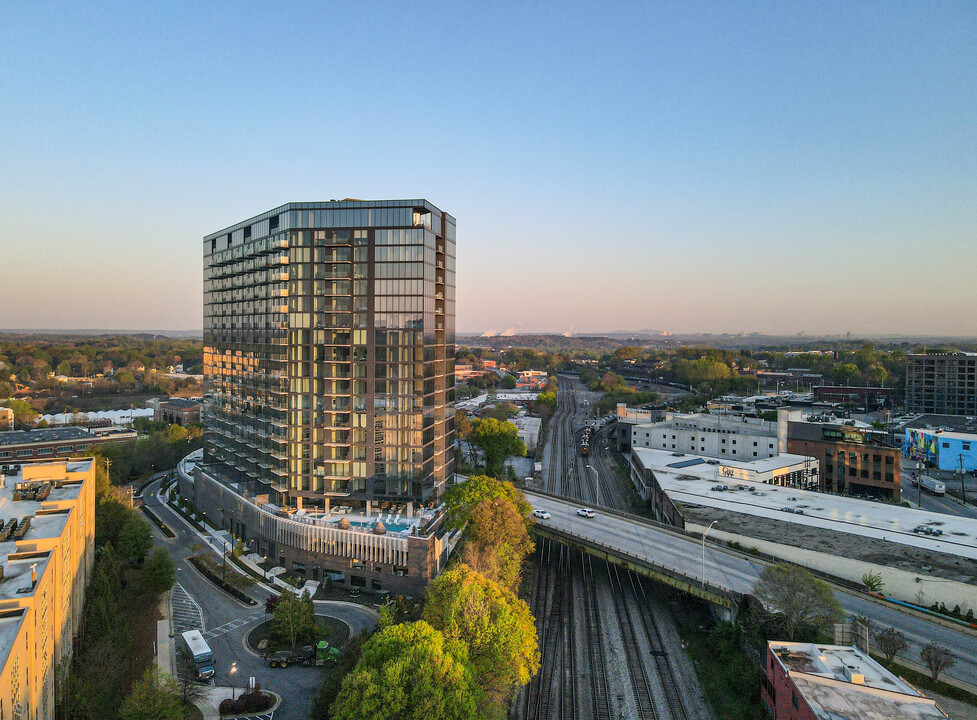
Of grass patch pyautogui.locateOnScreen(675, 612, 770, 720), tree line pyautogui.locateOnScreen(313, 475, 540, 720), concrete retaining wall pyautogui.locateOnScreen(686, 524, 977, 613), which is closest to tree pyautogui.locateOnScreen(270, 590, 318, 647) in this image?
tree line pyautogui.locateOnScreen(313, 475, 540, 720)

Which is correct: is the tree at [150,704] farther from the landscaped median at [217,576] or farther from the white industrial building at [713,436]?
the white industrial building at [713,436]

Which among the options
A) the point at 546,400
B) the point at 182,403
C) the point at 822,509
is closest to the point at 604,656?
the point at 822,509

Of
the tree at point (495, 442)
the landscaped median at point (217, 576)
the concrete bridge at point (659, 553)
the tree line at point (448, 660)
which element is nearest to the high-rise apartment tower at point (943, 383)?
the tree at point (495, 442)

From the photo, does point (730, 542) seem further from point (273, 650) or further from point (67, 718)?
point (67, 718)

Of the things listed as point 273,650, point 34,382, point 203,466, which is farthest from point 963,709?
point 34,382

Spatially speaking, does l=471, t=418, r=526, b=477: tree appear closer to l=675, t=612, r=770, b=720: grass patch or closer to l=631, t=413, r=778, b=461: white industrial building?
l=631, t=413, r=778, b=461: white industrial building
